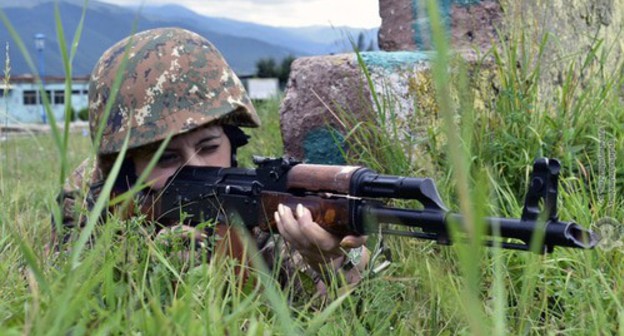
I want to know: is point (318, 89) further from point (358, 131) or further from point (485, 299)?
point (485, 299)

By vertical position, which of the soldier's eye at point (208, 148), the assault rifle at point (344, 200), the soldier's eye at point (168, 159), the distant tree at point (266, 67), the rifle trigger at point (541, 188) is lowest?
the distant tree at point (266, 67)

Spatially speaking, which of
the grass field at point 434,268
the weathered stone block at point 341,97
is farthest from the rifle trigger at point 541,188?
the weathered stone block at point 341,97

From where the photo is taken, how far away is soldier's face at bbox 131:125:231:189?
9.17 ft

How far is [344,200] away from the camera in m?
2.03

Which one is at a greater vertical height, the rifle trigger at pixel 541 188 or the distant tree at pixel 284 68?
the rifle trigger at pixel 541 188

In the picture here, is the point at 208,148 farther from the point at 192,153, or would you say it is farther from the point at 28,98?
the point at 28,98

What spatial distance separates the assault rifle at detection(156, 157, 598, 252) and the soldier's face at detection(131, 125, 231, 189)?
19 cm

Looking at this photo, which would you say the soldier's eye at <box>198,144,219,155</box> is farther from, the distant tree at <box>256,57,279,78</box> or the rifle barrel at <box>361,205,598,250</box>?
the distant tree at <box>256,57,279,78</box>

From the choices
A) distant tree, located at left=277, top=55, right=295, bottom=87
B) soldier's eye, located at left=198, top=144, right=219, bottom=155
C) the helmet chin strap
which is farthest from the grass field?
distant tree, located at left=277, top=55, right=295, bottom=87

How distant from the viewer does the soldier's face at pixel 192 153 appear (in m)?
2.79

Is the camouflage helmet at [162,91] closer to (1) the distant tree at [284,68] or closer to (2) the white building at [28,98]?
(2) the white building at [28,98]

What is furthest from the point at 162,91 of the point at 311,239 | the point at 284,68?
the point at 284,68

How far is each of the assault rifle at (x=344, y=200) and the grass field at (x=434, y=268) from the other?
4.7 inches

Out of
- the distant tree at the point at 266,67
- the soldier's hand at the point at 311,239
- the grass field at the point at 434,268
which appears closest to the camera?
the grass field at the point at 434,268
